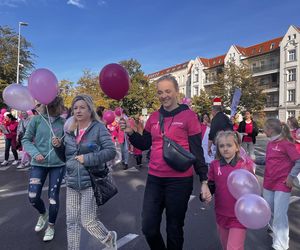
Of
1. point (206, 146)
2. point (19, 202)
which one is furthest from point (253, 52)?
point (19, 202)

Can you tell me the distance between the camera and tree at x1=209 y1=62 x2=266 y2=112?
45.0m

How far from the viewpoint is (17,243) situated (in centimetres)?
392

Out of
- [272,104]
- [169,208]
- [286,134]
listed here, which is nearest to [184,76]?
[272,104]

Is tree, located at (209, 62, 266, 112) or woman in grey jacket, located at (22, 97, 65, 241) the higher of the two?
tree, located at (209, 62, 266, 112)

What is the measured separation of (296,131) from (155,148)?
5.24 m

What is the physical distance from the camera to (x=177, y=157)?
9.36 ft

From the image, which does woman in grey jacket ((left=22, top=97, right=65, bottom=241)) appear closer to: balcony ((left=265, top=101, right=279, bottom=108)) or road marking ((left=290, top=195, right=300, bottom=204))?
road marking ((left=290, top=195, right=300, bottom=204))

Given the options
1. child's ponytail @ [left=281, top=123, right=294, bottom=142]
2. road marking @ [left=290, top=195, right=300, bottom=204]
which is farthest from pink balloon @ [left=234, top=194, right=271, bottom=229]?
road marking @ [left=290, top=195, right=300, bottom=204]

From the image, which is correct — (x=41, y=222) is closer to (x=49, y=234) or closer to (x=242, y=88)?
(x=49, y=234)

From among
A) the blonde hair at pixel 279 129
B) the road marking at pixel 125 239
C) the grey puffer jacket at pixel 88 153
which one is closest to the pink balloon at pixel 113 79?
the grey puffer jacket at pixel 88 153

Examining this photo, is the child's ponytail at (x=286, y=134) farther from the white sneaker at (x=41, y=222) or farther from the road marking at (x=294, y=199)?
the white sneaker at (x=41, y=222)

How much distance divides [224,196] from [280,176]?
4.09ft

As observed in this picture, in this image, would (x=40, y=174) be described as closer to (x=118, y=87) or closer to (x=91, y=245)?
(x=91, y=245)

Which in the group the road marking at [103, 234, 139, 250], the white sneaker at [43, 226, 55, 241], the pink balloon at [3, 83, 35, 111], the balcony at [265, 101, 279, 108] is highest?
the balcony at [265, 101, 279, 108]
